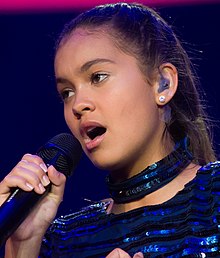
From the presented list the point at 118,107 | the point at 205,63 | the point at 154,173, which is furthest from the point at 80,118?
the point at 205,63

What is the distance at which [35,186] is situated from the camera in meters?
1.12

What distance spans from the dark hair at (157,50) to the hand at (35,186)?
32 cm

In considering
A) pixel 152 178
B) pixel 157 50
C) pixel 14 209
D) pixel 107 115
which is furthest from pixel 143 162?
pixel 14 209

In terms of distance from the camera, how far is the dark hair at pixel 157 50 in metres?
1.42

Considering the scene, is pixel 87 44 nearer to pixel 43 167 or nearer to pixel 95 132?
pixel 95 132

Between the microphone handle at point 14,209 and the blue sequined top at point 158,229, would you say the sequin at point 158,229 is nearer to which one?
the blue sequined top at point 158,229

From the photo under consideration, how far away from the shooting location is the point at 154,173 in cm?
135

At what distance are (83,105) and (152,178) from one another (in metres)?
0.21

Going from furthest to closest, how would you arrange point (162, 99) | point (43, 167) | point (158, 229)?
point (162, 99)
point (158, 229)
point (43, 167)

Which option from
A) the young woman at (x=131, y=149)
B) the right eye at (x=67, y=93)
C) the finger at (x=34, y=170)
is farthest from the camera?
the right eye at (x=67, y=93)

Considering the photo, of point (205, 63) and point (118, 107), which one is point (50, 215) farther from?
point (205, 63)

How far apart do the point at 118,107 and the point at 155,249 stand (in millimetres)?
283

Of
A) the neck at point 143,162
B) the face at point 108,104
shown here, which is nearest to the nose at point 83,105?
the face at point 108,104

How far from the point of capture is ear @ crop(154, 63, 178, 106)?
4.57 ft
